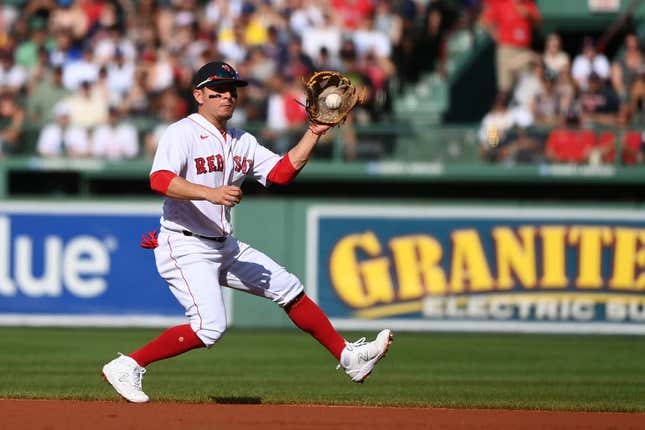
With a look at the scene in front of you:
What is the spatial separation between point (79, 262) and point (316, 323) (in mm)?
7784

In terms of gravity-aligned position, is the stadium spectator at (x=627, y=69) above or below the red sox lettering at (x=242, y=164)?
above

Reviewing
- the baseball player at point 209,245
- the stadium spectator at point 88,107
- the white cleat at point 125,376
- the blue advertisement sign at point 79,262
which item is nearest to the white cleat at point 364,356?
the baseball player at point 209,245

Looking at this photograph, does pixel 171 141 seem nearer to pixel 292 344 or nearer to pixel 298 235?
pixel 292 344

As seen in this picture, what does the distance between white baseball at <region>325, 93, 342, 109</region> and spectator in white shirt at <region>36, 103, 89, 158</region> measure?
9575 mm

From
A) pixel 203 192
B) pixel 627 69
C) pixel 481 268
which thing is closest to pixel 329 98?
pixel 203 192

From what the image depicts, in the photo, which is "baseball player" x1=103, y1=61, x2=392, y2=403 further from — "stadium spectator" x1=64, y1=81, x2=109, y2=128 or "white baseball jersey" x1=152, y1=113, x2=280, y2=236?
"stadium spectator" x1=64, y1=81, x2=109, y2=128

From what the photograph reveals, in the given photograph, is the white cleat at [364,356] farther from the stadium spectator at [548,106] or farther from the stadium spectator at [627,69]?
the stadium spectator at [627,69]

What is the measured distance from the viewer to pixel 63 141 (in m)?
17.0

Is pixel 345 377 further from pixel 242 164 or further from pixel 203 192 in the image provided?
pixel 203 192

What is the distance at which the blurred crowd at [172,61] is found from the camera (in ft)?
56.1

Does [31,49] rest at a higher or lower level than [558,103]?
higher

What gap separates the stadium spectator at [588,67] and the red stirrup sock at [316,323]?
10010 millimetres

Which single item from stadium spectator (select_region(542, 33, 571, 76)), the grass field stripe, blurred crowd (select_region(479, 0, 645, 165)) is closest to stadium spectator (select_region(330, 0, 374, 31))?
blurred crowd (select_region(479, 0, 645, 165))

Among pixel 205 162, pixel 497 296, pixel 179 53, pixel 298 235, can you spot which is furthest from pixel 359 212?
pixel 205 162
